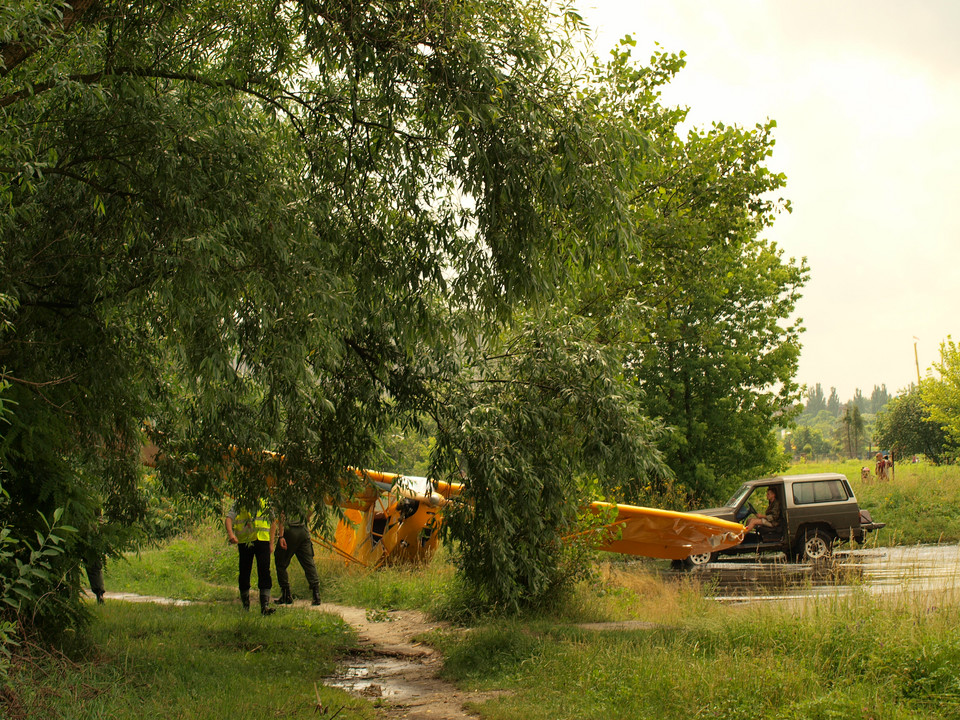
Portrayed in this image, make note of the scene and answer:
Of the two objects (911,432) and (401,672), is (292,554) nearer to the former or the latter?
(401,672)

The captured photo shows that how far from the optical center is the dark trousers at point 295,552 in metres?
12.1

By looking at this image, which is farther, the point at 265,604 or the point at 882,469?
the point at 882,469

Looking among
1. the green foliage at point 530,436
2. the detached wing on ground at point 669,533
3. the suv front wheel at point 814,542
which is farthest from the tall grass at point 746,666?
the suv front wheel at point 814,542

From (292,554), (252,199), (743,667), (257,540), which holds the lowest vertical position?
(743,667)

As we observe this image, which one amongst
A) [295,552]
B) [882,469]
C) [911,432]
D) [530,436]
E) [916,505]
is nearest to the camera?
[530,436]

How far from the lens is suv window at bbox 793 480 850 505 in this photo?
1762cm

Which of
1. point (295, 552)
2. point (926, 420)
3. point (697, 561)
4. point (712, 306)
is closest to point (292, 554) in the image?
point (295, 552)

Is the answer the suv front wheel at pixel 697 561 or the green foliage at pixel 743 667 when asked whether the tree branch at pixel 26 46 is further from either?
the suv front wheel at pixel 697 561

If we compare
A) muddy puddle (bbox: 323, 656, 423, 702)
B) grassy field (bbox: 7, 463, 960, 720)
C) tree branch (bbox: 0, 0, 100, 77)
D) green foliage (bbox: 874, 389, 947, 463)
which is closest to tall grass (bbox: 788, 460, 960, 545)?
grassy field (bbox: 7, 463, 960, 720)

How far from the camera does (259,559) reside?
11398 mm

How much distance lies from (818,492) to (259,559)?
41.3ft

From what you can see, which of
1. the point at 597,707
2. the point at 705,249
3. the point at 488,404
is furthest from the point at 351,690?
the point at 705,249

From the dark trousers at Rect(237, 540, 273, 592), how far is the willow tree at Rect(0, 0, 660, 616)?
3.22m

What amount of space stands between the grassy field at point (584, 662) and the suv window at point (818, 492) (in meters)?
7.66
